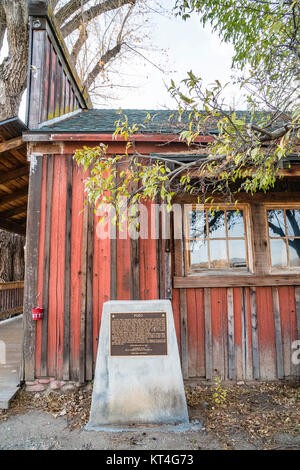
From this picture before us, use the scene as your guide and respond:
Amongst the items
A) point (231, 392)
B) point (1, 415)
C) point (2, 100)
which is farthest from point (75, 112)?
point (231, 392)

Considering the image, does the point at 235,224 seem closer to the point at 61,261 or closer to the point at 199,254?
the point at 199,254

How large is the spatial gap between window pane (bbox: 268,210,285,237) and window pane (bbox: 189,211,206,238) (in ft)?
3.76

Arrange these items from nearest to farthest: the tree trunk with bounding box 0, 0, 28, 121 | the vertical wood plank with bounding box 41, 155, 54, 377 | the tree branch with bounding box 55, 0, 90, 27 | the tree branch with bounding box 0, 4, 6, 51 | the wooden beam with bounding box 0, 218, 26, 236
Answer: the vertical wood plank with bounding box 41, 155, 54, 377 < the wooden beam with bounding box 0, 218, 26, 236 < the tree trunk with bounding box 0, 0, 28, 121 < the tree branch with bounding box 0, 4, 6, 51 < the tree branch with bounding box 55, 0, 90, 27

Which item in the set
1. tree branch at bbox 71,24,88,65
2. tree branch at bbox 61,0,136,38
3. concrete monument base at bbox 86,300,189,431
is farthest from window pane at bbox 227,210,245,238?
tree branch at bbox 71,24,88,65

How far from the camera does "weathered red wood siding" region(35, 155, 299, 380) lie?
411 centimetres

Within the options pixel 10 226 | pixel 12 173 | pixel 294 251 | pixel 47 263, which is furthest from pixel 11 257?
pixel 294 251

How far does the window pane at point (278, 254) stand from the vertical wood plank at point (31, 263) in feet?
12.6

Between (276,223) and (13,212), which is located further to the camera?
(13,212)

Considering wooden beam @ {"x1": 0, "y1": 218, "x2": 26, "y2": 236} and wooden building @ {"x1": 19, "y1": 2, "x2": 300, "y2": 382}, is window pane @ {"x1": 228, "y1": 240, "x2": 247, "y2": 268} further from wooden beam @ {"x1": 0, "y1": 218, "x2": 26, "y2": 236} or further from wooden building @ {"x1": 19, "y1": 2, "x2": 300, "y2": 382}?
wooden beam @ {"x1": 0, "y1": 218, "x2": 26, "y2": 236}

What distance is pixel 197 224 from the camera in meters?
4.66

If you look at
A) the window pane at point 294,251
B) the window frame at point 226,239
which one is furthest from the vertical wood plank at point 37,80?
the window pane at point 294,251

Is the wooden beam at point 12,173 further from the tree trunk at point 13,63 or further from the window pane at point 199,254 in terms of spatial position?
the tree trunk at point 13,63

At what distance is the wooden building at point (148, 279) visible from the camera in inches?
160

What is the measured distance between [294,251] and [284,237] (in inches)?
11.4
